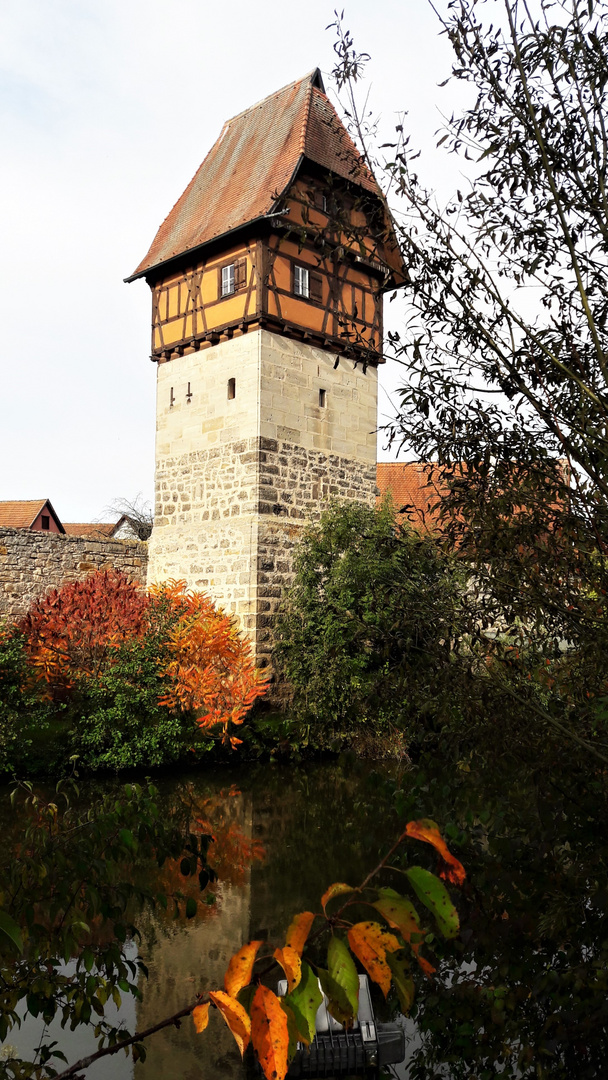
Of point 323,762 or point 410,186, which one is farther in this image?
point 323,762

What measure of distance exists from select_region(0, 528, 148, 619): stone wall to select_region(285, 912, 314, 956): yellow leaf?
12.6 meters

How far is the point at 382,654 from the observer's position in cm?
346

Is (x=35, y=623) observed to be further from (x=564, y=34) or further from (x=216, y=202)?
(x=564, y=34)

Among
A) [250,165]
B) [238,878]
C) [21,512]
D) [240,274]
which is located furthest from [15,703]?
[21,512]

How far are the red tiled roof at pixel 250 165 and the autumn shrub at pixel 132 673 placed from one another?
6.30m

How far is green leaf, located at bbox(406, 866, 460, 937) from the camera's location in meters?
1.46

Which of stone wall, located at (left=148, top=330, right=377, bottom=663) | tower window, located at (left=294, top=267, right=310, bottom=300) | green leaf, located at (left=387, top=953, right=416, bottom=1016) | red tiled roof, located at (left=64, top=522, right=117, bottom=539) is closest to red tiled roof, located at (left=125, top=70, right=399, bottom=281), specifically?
tower window, located at (left=294, top=267, right=310, bottom=300)

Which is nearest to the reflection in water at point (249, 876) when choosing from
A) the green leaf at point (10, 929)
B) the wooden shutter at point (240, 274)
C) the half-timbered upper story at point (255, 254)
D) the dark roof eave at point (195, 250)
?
the green leaf at point (10, 929)

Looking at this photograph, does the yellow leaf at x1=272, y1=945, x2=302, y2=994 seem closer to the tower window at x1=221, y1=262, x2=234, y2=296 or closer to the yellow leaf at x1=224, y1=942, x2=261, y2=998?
the yellow leaf at x1=224, y1=942, x2=261, y2=998

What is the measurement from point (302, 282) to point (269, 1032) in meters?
13.6

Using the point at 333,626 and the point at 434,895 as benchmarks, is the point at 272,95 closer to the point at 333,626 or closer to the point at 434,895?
the point at 333,626

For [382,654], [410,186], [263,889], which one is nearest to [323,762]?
[263,889]

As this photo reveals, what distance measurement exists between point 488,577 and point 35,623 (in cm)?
920

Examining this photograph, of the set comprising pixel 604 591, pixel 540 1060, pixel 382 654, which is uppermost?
pixel 604 591
